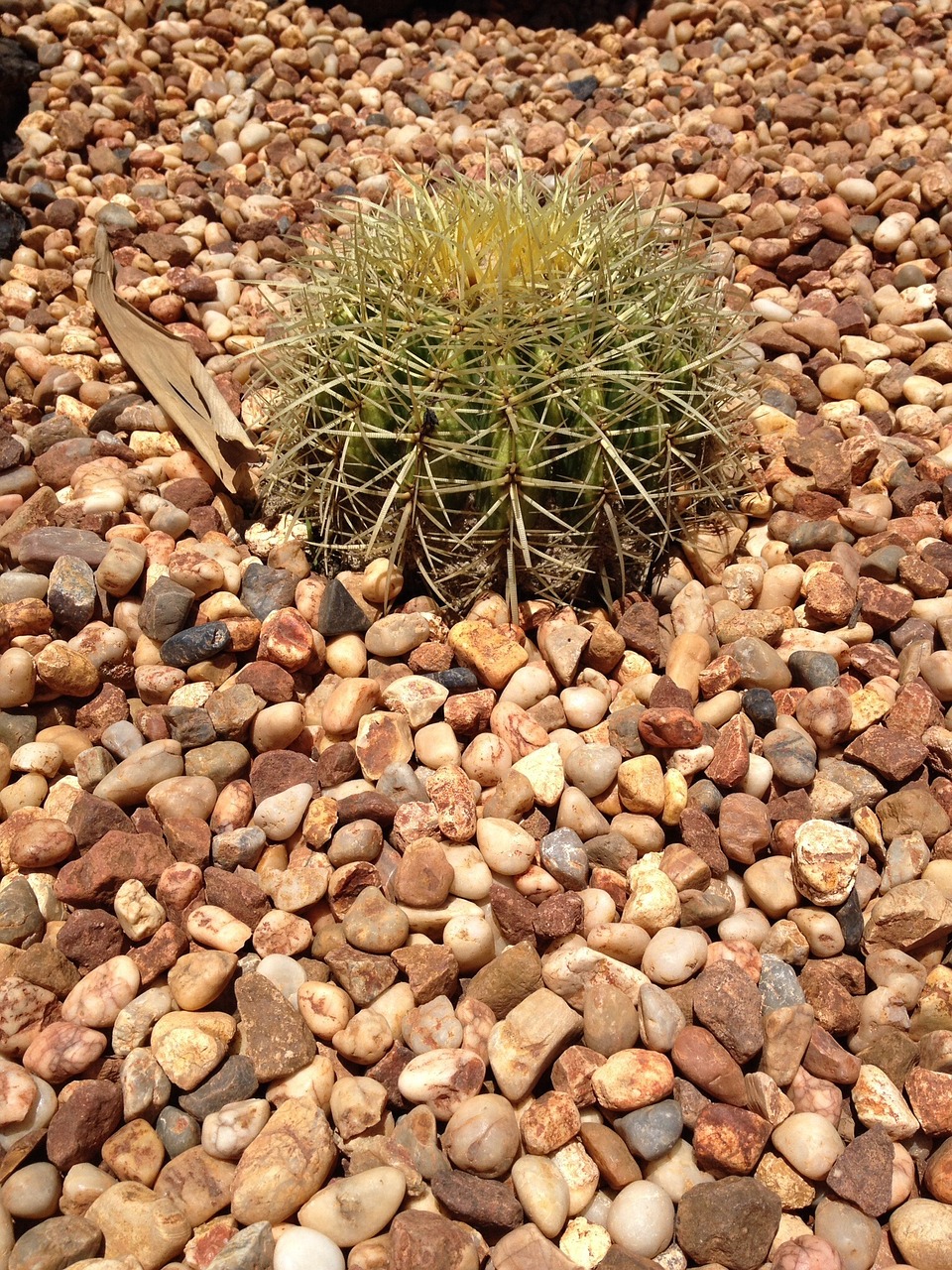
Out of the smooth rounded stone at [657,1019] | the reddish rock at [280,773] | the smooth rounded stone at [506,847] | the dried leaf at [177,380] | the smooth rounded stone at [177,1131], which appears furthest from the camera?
the dried leaf at [177,380]

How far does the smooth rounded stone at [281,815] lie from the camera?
229 cm

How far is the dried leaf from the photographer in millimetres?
3102

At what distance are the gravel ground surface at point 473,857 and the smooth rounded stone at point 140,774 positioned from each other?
0.01 metres

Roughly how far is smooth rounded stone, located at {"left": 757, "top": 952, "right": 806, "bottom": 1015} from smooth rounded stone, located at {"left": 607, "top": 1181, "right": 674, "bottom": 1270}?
1.40 feet

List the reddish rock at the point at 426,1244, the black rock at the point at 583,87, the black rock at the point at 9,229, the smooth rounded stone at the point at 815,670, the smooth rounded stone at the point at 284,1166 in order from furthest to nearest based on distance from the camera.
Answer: the black rock at the point at 583,87, the black rock at the point at 9,229, the smooth rounded stone at the point at 815,670, the smooth rounded stone at the point at 284,1166, the reddish rock at the point at 426,1244

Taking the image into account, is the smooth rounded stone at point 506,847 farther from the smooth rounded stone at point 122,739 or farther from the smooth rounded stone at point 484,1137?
the smooth rounded stone at point 122,739

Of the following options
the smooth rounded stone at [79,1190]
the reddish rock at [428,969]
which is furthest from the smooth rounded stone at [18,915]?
the reddish rock at [428,969]

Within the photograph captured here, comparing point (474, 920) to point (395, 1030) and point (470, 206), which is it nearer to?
point (395, 1030)

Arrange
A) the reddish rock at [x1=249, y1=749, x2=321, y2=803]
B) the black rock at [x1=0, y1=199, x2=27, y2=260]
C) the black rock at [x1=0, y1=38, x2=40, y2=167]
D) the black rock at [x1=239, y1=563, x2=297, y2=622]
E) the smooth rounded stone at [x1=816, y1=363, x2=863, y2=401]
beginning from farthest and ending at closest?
the black rock at [x1=0, y1=38, x2=40, y2=167]
the black rock at [x1=0, y1=199, x2=27, y2=260]
the smooth rounded stone at [x1=816, y1=363, x2=863, y2=401]
the black rock at [x1=239, y1=563, x2=297, y2=622]
the reddish rock at [x1=249, y1=749, x2=321, y2=803]

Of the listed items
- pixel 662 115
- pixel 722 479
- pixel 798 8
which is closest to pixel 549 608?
pixel 722 479

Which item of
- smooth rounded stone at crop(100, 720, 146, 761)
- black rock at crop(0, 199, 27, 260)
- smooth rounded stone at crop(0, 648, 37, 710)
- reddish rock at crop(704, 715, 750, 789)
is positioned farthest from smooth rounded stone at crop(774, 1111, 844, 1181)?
black rock at crop(0, 199, 27, 260)

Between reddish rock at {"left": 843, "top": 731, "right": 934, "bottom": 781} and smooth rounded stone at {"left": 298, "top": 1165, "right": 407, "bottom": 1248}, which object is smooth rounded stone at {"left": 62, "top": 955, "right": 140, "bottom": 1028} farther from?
reddish rock at {"left": 843, "top": 731, "right": 934, "bottom": 781}

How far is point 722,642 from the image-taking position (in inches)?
109

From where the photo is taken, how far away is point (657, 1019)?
1.96 m
